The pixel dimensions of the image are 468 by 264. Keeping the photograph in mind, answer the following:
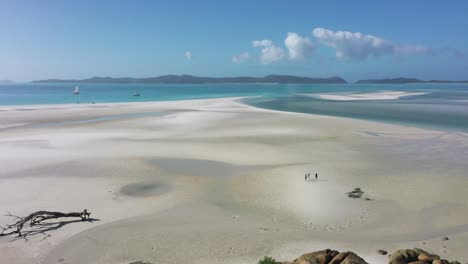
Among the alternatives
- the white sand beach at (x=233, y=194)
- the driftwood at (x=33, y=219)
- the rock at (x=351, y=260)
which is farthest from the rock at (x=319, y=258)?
the driftwood at (x=33, y=219)

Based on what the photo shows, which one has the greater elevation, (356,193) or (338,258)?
(338,258)

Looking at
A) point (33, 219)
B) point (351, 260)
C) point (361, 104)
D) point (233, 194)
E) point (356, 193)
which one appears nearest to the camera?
point (351, 260)

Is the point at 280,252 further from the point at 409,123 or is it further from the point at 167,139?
the point at 409,123

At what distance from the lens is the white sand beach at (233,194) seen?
10656 millimetres

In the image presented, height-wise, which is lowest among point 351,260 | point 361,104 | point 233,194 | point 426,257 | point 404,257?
point 233,194

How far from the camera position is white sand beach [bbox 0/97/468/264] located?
1066 cm

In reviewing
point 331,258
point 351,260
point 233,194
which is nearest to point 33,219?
point 233,194

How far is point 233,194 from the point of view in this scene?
15281 mm

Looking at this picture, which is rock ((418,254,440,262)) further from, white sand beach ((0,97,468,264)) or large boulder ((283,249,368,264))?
large boulder ((283,249,368,264))

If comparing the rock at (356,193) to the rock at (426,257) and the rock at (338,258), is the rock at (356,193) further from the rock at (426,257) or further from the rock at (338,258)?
the rock at (338,258)

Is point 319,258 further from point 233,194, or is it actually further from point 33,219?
point 33,219

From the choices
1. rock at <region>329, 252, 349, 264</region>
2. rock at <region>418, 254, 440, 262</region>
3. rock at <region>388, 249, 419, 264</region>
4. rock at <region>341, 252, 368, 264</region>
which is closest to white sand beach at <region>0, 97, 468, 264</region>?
rock at <region>388, 249, 419, 264</region>

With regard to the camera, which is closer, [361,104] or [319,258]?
[319,258]

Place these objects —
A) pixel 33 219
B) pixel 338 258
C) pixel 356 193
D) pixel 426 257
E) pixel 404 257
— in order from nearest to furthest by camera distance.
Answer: pixel 338 258 → pixel 426 257 → pixel 404 257 → pixel 33 219 → pixel 356 193
